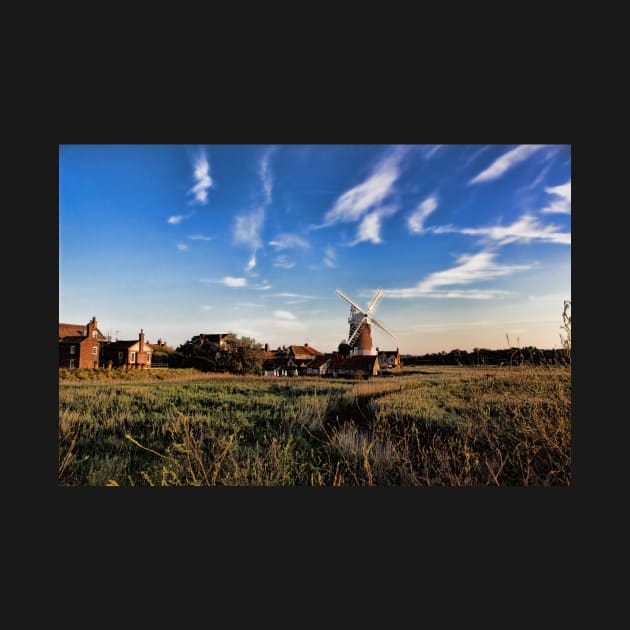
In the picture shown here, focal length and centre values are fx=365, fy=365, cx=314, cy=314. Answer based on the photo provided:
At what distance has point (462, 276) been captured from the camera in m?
4.46

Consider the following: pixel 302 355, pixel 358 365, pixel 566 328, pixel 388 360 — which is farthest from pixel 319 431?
pixel 566 328

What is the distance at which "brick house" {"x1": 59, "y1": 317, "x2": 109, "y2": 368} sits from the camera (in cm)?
436

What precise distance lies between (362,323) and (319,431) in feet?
5.09

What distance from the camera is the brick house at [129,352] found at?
4.61 metres

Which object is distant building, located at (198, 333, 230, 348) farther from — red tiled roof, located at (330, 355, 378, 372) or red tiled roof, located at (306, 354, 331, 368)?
red tiled roof, located at (330, 355, 378, 372)

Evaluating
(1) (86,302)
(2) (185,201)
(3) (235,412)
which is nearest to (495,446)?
(3) (235,412)

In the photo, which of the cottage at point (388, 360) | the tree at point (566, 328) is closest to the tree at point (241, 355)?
the cottage at point (388, 360)

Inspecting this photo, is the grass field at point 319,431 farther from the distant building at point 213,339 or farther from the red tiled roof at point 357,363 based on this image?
the distant building at point 213,339

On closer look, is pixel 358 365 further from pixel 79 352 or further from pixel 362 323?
pixel 79 352

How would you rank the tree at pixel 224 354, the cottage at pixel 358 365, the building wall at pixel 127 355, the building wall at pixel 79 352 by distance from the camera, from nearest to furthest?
the building wall at pixel 79 352 → the building wall at pixel 127 355 → the tree at pixel 224 354 → the cottage at pixel 358 365

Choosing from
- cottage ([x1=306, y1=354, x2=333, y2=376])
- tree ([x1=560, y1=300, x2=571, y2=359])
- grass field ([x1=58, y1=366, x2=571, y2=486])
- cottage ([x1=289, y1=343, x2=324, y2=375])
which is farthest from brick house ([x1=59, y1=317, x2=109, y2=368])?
tree ([x1=560, y1=300, x2=571, y2=359])

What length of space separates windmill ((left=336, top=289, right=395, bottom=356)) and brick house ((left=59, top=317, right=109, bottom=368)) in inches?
117

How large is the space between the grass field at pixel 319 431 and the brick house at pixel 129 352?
19 centimetres

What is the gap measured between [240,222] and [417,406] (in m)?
3.22
